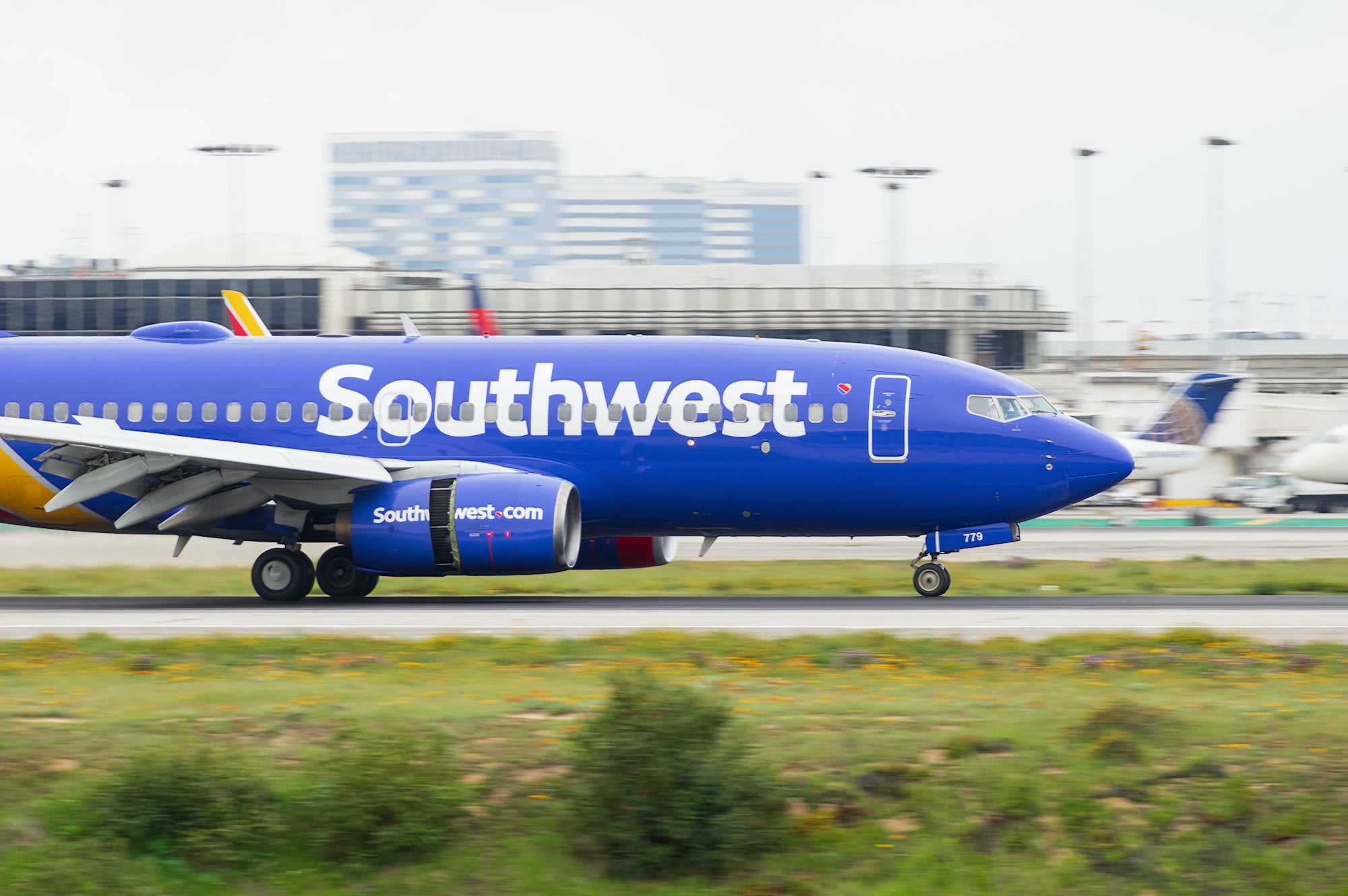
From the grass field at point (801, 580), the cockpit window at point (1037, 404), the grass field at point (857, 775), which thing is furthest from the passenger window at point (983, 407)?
the grass field at point (857, 775)

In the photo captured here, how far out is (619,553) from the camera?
26.3 m

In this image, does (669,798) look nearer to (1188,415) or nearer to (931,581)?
(931,581)

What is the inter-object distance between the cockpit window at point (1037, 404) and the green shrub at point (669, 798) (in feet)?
44.2

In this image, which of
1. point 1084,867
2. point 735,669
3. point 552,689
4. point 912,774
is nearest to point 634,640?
point 735,669

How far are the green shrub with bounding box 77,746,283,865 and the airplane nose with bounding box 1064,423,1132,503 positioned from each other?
50.1 ft

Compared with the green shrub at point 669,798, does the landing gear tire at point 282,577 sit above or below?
above

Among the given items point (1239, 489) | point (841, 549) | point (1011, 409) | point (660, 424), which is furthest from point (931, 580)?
point (1239, 489)

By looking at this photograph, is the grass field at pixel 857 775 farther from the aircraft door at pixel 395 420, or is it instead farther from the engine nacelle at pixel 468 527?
the aircraft door at pixel 395 420

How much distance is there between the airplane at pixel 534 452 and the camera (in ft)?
75.2

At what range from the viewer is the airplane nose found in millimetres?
23375

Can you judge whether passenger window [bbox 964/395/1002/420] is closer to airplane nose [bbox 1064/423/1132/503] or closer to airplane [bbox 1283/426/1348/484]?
airplane nose [bbox 1064/423/1132/503]

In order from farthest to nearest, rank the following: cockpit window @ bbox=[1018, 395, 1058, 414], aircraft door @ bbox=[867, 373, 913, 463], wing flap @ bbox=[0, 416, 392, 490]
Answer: cockpit window @ bbox=[1018, 395, 1058, 414] < aircraft door @ bbox=[867, 373, 913, 463] < wing flap @ bbox=[0, 416, 392, 490]

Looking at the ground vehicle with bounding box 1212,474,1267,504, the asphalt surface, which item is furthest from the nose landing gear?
the ground vehicle with bounding box 1212,474,1267,504

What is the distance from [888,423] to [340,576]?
9.76 metres
